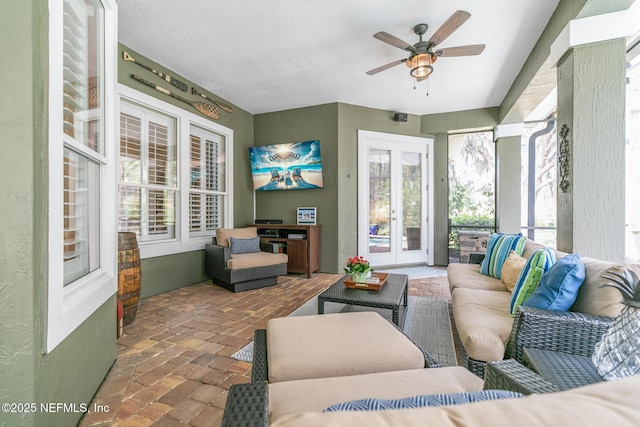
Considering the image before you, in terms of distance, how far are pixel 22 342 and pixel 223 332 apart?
1601 mm

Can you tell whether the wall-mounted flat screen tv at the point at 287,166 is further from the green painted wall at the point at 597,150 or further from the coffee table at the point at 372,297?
the green painted wall at the point at 597,150

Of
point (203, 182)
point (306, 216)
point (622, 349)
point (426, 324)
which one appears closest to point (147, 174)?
point (203, 182)

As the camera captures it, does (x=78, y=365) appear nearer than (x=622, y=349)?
No

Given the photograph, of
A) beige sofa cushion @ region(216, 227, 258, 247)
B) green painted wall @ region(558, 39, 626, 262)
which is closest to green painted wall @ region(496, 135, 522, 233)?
green painted wall @ region(558, 39, 626, 262)

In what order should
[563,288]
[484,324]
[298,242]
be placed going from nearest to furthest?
1. [563,288]
2. [484,324]
3. [298,242]

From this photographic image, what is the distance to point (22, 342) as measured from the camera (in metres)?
1.04

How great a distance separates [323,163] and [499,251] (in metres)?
3.08

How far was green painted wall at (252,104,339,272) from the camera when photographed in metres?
5.01

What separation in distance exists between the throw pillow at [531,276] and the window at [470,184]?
3.92 metres

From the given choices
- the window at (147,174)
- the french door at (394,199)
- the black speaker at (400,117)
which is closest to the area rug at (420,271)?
the french door at (394,199)

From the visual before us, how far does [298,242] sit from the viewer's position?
4.71 m

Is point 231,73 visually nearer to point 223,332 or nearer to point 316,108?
point 316,108

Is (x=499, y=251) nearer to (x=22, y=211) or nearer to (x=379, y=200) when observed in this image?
(x=379, y=200)

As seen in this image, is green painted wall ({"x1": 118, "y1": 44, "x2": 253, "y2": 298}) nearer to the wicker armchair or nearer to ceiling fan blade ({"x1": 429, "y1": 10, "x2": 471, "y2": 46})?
ceiling fan blade ({"x1": 429, "y1": 10, "x2": 471, "y2": 46})
